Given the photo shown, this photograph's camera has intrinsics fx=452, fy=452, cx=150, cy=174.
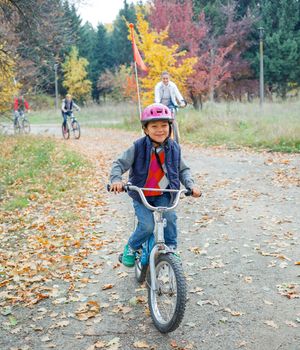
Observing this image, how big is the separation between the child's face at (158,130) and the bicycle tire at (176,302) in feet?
3.67

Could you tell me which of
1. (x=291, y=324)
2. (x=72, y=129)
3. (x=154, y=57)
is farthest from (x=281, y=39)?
(x=291, y=324)

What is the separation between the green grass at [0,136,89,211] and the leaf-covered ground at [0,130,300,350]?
0.32 feet

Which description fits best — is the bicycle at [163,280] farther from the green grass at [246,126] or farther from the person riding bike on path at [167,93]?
the green grass at [246,126]

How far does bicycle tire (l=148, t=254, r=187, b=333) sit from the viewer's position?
367cm

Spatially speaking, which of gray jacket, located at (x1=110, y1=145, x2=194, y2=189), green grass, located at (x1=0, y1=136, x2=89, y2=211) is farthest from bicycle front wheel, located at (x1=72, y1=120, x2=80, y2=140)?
gray jacket, located at (x1=110, y1=145, x2=194, y2=189)

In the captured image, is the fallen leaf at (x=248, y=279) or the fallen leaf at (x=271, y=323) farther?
the fallen leaf at (x=248, y=279)

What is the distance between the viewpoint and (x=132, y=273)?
549cm

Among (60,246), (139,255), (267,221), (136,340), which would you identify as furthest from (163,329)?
(267,221)

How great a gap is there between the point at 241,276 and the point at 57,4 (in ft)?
37.5

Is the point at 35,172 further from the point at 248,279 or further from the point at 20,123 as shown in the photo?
the point at 20,123

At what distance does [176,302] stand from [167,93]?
7.68m

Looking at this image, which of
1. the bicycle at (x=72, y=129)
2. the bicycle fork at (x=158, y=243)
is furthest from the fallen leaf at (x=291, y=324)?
the bicycle at (x=72, y=129)

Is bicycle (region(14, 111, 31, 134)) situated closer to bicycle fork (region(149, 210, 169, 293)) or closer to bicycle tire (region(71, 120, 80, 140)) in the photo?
bicycle tire (region(71, 120, 80, 140))

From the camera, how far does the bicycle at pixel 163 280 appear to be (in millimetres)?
3713
